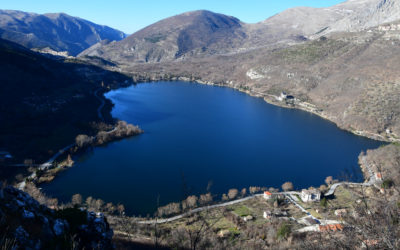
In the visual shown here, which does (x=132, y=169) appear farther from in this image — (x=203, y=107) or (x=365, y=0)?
(x=365, y=0)

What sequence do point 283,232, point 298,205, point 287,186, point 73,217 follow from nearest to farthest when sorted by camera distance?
point 73,217
point 283,232
point 298,205
point 287,186

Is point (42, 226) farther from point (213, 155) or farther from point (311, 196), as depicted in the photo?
point (213, 155)

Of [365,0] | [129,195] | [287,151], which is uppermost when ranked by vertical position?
[365,0]

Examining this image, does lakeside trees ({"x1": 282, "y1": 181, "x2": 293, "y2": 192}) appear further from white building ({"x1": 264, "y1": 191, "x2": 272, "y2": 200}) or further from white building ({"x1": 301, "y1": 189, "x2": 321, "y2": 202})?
white building ({"x1": 264, "y1": 191, "x2": 272, "y2": 200})

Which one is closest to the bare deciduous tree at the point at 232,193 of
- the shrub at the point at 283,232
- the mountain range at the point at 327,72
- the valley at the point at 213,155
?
the valley at the point at 213,155

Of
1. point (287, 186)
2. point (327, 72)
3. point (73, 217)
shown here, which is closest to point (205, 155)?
point (287, 186)

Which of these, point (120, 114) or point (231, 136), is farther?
point (120, 114)

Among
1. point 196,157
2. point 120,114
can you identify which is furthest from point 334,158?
point 120,114
